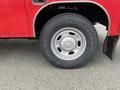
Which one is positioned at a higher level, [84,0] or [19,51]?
[84,0]

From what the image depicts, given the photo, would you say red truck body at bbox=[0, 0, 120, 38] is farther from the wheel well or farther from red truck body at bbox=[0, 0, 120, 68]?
the wheel well

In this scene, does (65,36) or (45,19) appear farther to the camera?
(45,19)

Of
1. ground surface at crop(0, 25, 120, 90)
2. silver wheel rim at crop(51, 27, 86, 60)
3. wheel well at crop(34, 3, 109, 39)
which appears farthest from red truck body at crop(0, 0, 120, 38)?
ground surface at crop(0, 25, 120, 90)

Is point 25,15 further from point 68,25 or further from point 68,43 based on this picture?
point 68,43

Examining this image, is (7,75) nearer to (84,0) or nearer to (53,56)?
(53,56)

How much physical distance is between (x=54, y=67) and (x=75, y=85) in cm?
74

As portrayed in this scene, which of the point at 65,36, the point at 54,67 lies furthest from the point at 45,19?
the point at 54,67

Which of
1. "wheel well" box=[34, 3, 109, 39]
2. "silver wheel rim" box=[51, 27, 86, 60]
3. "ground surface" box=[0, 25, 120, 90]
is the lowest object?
"ground surface" box=[0, 25, 120, 90]

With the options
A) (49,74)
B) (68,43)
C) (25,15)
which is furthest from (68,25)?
(49,74)

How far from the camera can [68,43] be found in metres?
4.21

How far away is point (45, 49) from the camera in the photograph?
4.17 metres

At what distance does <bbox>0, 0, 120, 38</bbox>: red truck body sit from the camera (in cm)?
386

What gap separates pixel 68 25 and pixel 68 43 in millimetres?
317

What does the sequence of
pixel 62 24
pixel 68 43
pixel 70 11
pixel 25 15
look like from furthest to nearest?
pixel 70 11 → pixel 68 43 → pixel 62 24 → pixel 25 15
